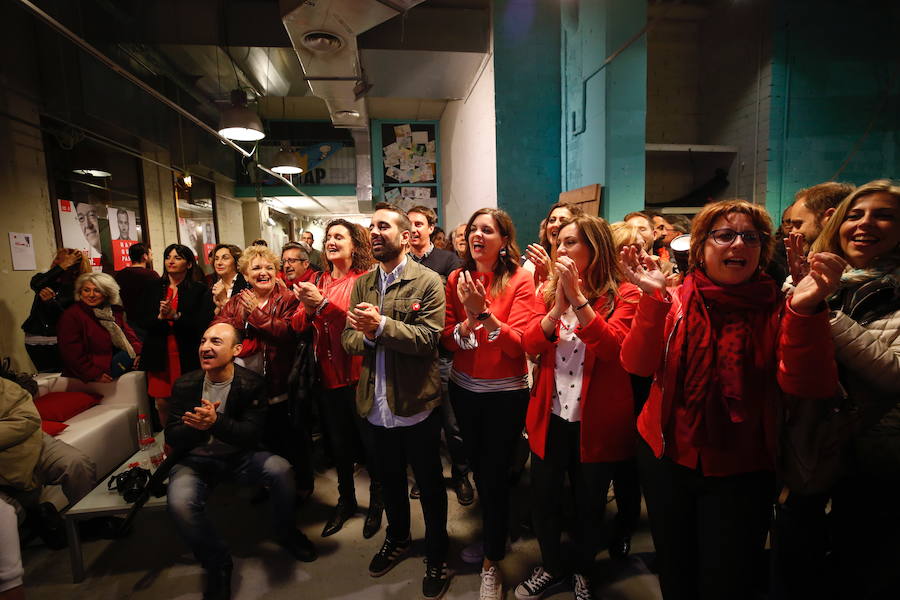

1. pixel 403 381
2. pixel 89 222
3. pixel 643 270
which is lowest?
pixel 403 381

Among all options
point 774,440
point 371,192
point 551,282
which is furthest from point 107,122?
point 774,440

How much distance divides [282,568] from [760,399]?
7.94 feet

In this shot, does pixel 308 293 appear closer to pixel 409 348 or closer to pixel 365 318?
pixel 365 318

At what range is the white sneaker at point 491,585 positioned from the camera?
6.30ft

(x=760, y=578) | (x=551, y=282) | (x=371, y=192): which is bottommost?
(x=760, y=578)

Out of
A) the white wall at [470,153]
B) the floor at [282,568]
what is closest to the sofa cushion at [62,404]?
the floor at [282,568]

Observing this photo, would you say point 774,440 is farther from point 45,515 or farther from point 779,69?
point 779,69

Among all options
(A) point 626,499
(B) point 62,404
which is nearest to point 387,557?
(A) point 626,499

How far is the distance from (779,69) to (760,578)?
496 centimetres

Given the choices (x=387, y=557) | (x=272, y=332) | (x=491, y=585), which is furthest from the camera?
(x=272, y=332)

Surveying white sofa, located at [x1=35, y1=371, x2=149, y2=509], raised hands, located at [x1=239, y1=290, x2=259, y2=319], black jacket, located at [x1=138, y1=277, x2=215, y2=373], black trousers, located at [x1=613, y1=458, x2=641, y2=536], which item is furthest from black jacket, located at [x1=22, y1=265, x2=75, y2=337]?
black trousers, located at [x1=613, y1=458, x2=641, y2=536]

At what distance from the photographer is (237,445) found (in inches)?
89.6

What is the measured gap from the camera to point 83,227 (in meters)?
5.16

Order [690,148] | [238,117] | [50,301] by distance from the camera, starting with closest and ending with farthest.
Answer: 1. [50,301]
2. [690,148]
3. [238,117]
